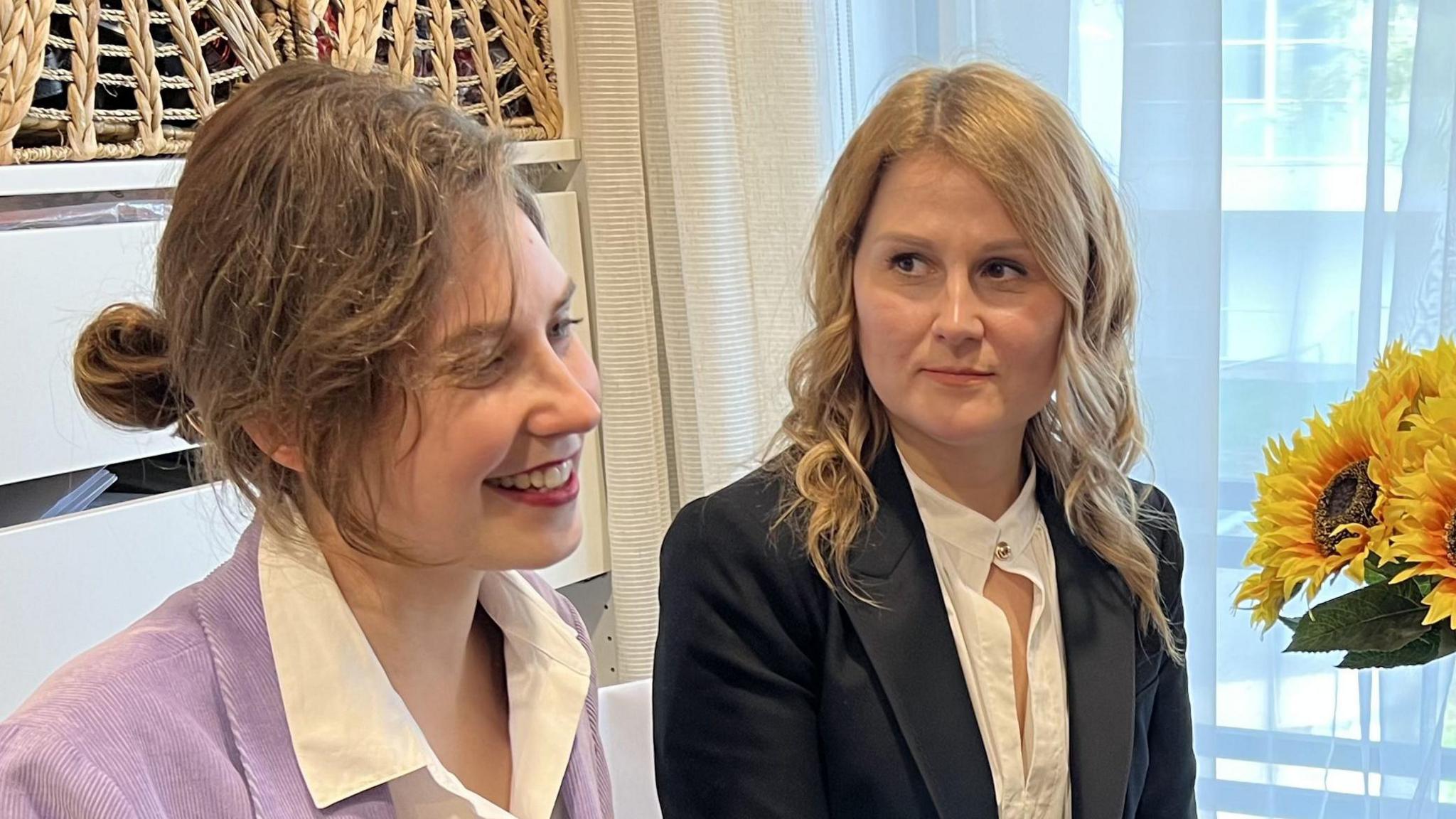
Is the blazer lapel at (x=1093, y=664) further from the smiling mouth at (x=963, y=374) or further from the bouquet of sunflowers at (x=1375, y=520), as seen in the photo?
the bouquet of sunflowers at (x=1375, y=520)

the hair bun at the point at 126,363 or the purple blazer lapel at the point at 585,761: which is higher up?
the hair bun at the point at 126,363

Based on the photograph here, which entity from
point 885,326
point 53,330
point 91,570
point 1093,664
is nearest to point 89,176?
point 53,330

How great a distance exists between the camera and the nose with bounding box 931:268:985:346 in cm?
106

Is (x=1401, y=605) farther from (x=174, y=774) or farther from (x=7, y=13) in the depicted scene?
(x=7, y=13)

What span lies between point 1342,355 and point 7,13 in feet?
4.54

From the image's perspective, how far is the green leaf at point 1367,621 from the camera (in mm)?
660

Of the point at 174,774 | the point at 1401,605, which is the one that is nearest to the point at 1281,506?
the point at 1401,605

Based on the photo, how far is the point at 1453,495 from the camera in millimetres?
605

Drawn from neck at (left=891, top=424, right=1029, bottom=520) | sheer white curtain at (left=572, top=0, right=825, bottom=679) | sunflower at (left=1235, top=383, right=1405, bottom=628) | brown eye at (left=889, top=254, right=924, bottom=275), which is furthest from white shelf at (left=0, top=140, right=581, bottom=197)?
sunflower at (left=1235, top=383, right=1405, bottom=628)

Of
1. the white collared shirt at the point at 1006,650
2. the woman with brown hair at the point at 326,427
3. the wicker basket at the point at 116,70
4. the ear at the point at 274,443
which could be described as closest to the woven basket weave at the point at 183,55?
the wicker basket at the point at 116,70

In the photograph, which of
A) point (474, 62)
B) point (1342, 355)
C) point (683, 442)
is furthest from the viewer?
point (683, 442)

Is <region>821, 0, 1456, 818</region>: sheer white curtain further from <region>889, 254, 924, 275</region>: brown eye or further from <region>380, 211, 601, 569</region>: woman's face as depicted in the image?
<region>380, 211, 601, 569</region>: woman's face

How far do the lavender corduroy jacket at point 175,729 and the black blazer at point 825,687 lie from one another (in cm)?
36

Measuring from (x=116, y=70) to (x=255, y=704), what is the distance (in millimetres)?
748
